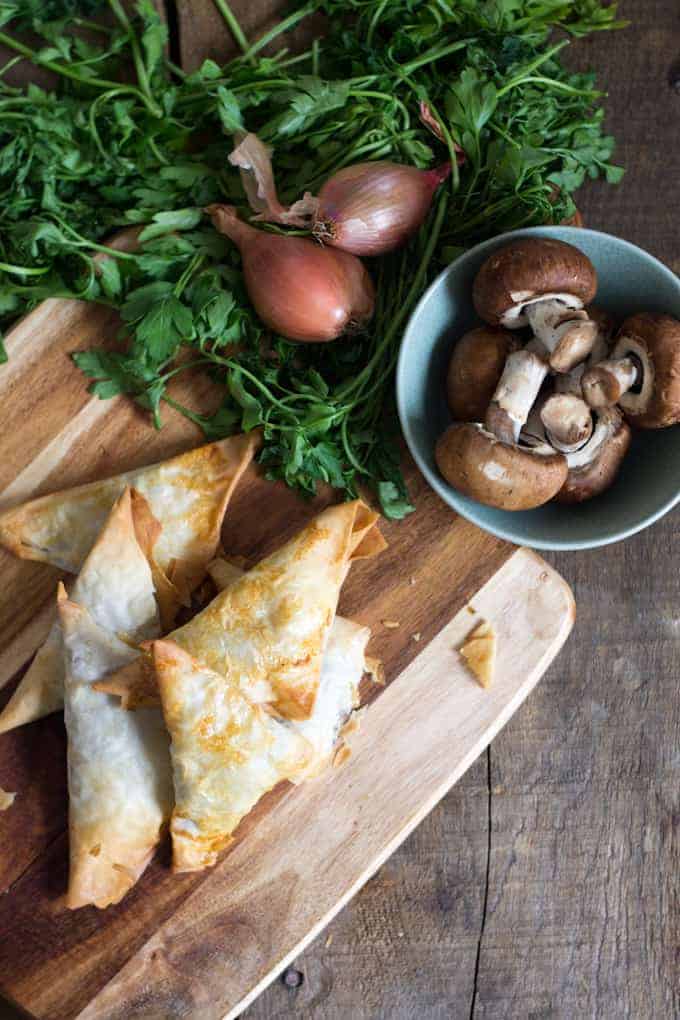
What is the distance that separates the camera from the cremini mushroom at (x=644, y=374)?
1.25m

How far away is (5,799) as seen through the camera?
54.1 inches

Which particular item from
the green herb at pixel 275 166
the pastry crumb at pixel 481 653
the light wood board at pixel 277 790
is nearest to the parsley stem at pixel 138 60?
the green herb at pixel 275 166

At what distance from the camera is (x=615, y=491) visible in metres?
1.38

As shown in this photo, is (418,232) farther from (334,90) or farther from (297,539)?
(297,539)

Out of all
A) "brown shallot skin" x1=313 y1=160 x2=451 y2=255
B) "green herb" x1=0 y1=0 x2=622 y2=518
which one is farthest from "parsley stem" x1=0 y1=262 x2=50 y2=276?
"brown shallot skin" x1=313 y1=160 x2=451 y2=255

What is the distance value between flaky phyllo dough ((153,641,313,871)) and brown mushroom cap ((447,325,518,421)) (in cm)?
50

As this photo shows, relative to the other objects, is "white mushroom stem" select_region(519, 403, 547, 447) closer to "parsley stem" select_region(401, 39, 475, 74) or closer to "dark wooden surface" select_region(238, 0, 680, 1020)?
"dark wooden surface" select_region(238, 0, 680, 1020)

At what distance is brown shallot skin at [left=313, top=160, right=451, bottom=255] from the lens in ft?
4.40

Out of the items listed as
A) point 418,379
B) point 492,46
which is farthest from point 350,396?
point 492,46

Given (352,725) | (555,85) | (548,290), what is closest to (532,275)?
(548,290)

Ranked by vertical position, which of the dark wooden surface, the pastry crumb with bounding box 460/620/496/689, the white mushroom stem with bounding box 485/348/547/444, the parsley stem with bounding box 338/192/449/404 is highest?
the parsley stem with bounding box 338/192/449/404

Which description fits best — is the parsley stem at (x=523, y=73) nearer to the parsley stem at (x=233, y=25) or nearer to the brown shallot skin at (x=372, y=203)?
the brown shallot skin at (x=372, y=203)

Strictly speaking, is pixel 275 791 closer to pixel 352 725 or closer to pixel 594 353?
pixel 352 725

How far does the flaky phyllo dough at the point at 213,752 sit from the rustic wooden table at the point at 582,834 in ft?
1.49
